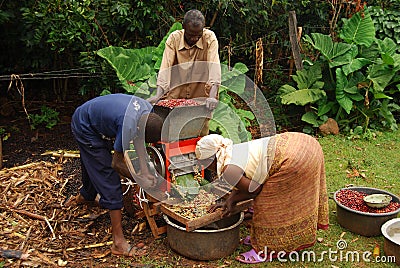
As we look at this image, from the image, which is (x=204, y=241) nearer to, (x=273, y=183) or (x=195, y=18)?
(x=273, y=183)

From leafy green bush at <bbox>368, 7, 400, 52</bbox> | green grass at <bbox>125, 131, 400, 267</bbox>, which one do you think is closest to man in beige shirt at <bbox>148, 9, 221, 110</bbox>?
green grass at <bbox>125, 131, 400, 267</bbox>

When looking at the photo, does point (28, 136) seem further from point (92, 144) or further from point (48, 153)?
point (92, 144)

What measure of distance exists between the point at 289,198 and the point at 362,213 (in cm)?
84

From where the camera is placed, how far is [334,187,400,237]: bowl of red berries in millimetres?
4039

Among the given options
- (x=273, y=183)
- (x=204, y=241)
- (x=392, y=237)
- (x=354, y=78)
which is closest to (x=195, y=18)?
(x=273, y=183)

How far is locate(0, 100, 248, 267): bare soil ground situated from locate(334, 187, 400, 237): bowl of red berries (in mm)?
1251

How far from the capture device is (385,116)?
7230mm

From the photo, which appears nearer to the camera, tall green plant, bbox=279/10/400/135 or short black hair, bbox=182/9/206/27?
short black hair, bbox=182/9/206/27

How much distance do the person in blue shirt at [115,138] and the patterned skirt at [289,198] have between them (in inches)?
37.1

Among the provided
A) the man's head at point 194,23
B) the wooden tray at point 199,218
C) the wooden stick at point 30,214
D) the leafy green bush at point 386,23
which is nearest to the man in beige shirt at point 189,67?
the man's head at point 194,23

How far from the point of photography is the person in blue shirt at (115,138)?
3426 millimetres

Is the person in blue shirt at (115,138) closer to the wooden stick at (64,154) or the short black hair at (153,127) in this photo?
the short black hair at (153,127)

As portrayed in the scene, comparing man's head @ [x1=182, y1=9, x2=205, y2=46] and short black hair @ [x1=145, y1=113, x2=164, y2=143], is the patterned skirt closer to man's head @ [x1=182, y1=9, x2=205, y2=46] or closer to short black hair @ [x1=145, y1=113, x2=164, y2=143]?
short black hair @ [x1=145, y1=113, x2=164, y2=143]

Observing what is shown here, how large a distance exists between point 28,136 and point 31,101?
1.04 metres
